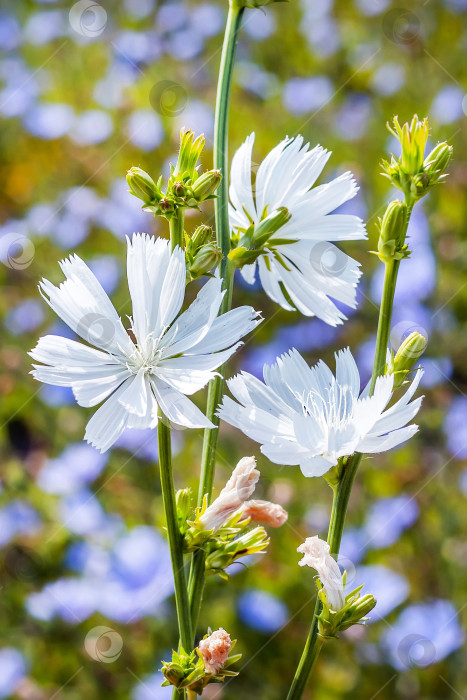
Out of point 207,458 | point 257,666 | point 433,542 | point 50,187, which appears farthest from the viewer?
point 50,187

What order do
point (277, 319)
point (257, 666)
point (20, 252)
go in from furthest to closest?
1. point (277, 319)
2. point (20, 252)
3. point (257, 666)

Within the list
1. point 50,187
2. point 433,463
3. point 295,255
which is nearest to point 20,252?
point 50,187

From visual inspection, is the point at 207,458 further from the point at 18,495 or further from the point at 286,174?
the point at 18,495

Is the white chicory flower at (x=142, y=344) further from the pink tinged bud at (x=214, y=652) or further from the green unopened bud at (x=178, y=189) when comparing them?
the pink tinged bud at (x=214, y=652)

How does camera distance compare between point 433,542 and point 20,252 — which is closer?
point 433,542

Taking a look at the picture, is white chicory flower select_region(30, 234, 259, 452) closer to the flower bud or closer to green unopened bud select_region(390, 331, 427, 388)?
the flower bud

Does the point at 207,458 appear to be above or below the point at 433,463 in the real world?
below

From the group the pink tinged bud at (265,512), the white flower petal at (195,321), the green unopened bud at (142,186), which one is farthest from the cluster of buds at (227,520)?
the green unopened bud at (142,186)
